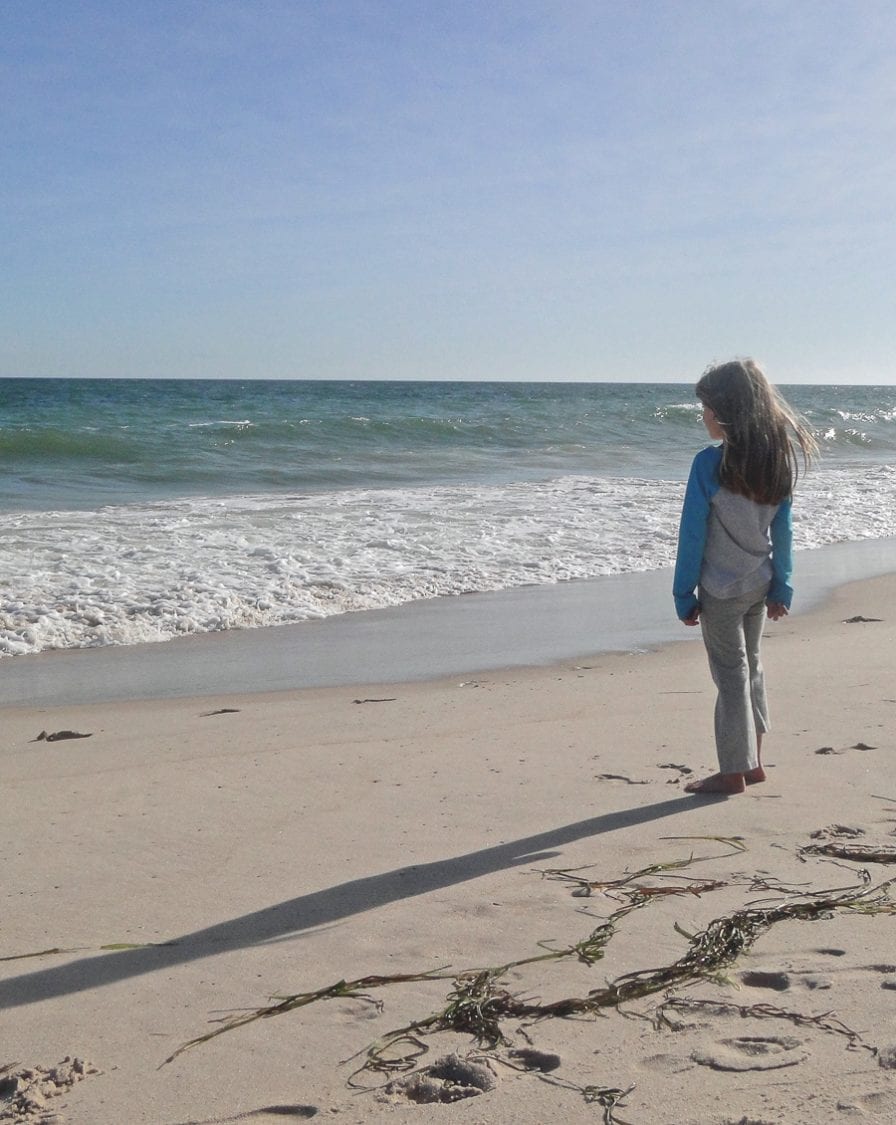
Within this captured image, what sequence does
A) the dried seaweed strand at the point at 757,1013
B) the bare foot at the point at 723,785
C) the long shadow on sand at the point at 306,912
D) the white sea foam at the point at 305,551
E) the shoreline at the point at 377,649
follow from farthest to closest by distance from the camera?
1. the white sea foam at the point at 305,551
2. the shoreline at the point at 377,649
3. the bare foot at the point at 723,785
4. the long shadow on sand at the point at 306,912
5. the dried seaweed strand at the point at 757,1013

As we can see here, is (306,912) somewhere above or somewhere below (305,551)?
below

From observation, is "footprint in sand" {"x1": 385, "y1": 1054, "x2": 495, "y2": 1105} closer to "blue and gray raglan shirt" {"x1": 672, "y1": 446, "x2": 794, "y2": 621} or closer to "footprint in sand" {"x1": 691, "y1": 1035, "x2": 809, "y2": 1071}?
"footprint in sand" {"x1": 691, "y1": 1035, "x2": 809, "y2": 1071}

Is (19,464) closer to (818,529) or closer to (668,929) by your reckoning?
(818,529)

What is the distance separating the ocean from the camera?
822cm

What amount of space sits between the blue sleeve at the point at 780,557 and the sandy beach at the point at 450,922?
70cm

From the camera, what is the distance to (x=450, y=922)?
9.48 ft

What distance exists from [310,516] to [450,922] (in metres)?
10.4

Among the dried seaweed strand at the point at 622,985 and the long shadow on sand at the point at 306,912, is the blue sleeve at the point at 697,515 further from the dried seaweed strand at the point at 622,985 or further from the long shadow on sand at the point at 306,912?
the dried seaweed strand at the point at 622,985

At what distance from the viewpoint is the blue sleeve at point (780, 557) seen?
3.93 metres

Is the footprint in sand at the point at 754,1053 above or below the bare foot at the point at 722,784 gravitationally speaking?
below

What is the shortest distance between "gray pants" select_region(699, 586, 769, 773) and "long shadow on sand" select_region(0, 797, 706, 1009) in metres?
0.31

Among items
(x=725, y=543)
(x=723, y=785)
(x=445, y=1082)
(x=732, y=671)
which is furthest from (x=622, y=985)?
(x=725, y=543)

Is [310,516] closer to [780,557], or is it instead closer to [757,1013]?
[780,557]

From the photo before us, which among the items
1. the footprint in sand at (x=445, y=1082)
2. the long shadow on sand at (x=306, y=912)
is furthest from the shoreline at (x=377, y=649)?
the footprint in sand at (x=445, y=1082)
